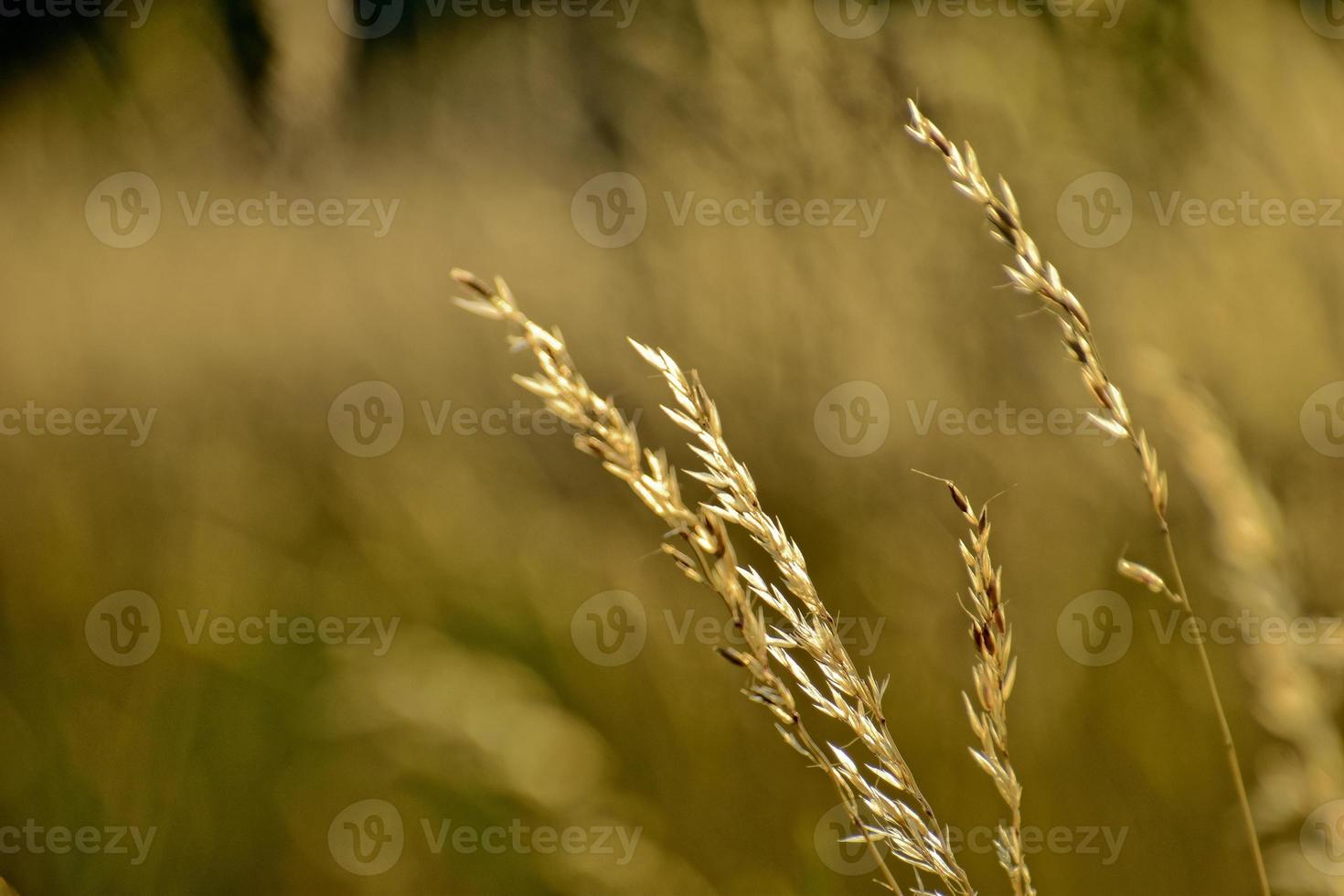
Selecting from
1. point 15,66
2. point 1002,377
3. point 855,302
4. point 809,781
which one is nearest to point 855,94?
point 855,302

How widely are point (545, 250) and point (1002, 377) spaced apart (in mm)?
570

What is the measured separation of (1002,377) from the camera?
1.01 meters

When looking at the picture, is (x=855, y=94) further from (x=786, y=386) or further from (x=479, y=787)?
(x=479, y=787)
